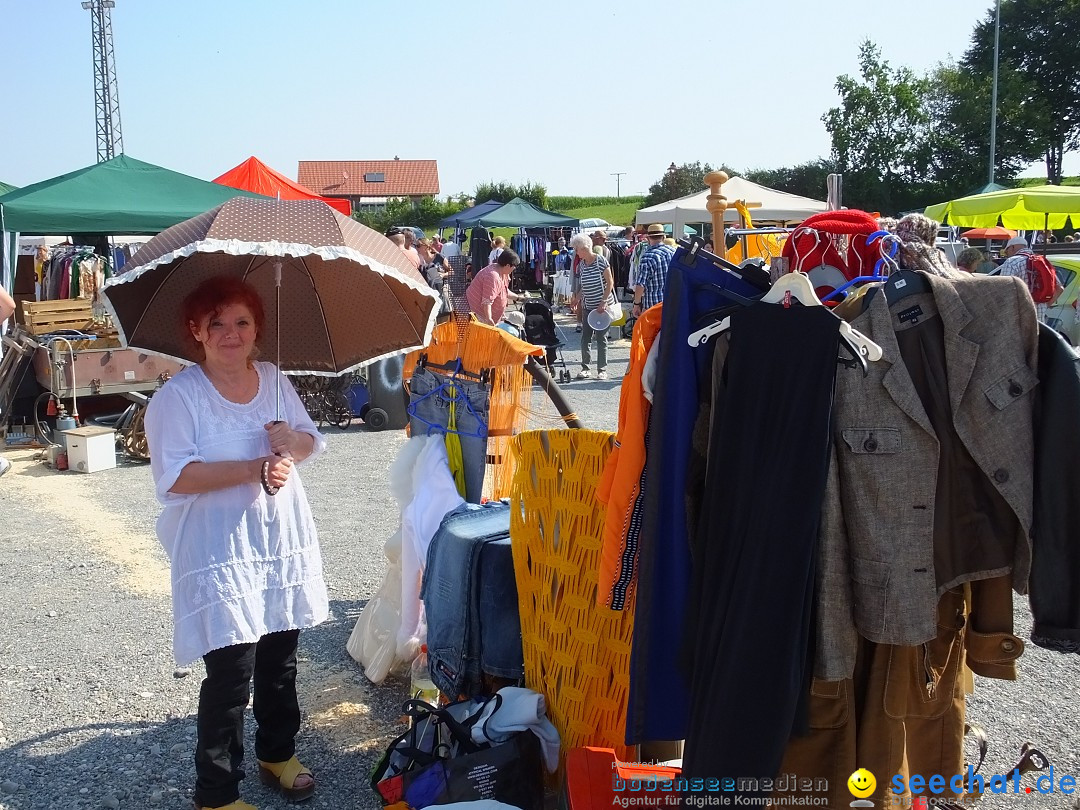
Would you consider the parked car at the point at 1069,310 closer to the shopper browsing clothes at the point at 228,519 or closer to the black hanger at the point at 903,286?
the black hanger at the point at 903,286

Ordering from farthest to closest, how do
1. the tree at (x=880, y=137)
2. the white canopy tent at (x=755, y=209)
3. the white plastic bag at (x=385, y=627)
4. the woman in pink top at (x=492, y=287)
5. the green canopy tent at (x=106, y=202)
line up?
1. the tree at (x=880, y=137)
2. the white canopy tent at (x=755, y=209)
3. the woman in pink top at (x=492, y=287)
4. the green canopy tent at (x=106, y=202)
5. the white plastic bag at (x=385, y=627)

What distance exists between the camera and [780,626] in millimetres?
2043

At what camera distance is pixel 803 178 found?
44.3 meters

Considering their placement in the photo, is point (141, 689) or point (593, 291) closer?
point (141, 689)

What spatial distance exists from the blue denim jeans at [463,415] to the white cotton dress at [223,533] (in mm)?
1034

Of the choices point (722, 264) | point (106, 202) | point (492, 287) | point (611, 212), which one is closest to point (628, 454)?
point (722, 264)

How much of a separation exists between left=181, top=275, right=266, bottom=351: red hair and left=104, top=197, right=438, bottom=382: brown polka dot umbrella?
110 millimetres

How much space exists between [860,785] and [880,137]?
42.9 metres

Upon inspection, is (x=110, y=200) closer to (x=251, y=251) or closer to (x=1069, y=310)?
(x=251, y=251)

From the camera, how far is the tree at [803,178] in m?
42.6

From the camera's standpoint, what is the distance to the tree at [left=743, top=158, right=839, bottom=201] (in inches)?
1678

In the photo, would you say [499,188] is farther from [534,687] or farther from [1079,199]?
[534,687]

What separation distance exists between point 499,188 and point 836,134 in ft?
60.5

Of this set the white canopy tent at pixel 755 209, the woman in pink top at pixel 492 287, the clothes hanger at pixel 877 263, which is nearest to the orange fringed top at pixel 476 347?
the clothes hanger at pixel 877 263
